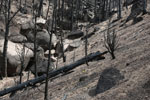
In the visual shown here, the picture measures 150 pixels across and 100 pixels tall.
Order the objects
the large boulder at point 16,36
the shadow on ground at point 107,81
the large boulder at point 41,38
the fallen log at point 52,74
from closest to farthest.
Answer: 1. the shadow on ground at point 107,81
2. the fallen log at point 52,74
3. the large boulder at point 16,36
4. the large boulder at point 41,38

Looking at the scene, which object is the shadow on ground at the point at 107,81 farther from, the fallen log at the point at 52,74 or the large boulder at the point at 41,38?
the large boulder at the point at 41,38

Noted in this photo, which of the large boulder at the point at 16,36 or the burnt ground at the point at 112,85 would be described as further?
the large boulder at the point at 16,36

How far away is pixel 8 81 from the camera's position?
46.3ft

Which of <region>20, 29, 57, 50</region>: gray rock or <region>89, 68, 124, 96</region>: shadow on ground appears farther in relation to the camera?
<region>20, 29, 57, 50</region>: gray rock

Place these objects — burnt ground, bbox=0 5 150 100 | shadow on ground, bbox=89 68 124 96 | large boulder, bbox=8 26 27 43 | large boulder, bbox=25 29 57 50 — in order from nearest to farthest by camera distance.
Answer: burnt ground, bbox=0 5 150 100 → shadow on ground, bbox=89 68 124 96 → large boulder, bbox=8 26 27 43 → large boulder, bbox=25 29 57 50

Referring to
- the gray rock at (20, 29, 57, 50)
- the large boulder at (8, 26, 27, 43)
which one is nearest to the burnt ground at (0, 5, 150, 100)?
the large boulder at (8, 26, 27, 43)

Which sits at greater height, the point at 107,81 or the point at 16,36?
the point at 107,81

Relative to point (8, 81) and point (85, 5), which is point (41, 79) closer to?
point (8, 81)

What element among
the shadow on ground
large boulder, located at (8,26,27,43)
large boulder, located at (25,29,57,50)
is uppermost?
the shadow on ground

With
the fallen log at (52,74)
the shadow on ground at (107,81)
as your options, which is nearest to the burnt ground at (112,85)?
the shadow on ground at (107,81)

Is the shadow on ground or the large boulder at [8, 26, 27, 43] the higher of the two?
the shadow on ground

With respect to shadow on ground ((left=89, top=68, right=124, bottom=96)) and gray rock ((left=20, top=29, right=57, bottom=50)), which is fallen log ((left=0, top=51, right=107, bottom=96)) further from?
gray rock ((left=20, top=29, right=57, bottom=50))

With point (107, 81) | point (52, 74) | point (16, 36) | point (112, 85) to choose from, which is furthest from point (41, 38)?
point (112, 85)

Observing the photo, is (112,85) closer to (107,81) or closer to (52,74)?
(107,81)
